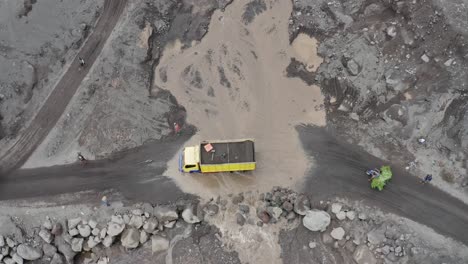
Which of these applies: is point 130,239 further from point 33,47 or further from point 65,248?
point 33,47

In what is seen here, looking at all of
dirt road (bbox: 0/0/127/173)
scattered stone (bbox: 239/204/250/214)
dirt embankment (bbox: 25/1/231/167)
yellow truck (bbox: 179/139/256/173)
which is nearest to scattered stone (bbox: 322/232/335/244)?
scattered stone (bbox: 239/204/250/214)

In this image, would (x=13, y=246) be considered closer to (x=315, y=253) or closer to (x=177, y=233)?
(x=177, y=233)

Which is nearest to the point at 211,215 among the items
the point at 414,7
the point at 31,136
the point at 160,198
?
the point at 160,198

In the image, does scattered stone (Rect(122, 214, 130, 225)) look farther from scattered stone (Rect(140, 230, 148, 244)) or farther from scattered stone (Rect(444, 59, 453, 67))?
scattered stone (Rect(444, 59, 453, 67))

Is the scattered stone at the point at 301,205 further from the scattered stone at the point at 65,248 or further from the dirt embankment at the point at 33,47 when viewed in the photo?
the dirt embankment at the point at 33,47

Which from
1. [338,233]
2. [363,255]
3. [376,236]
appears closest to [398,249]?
[376,236]
